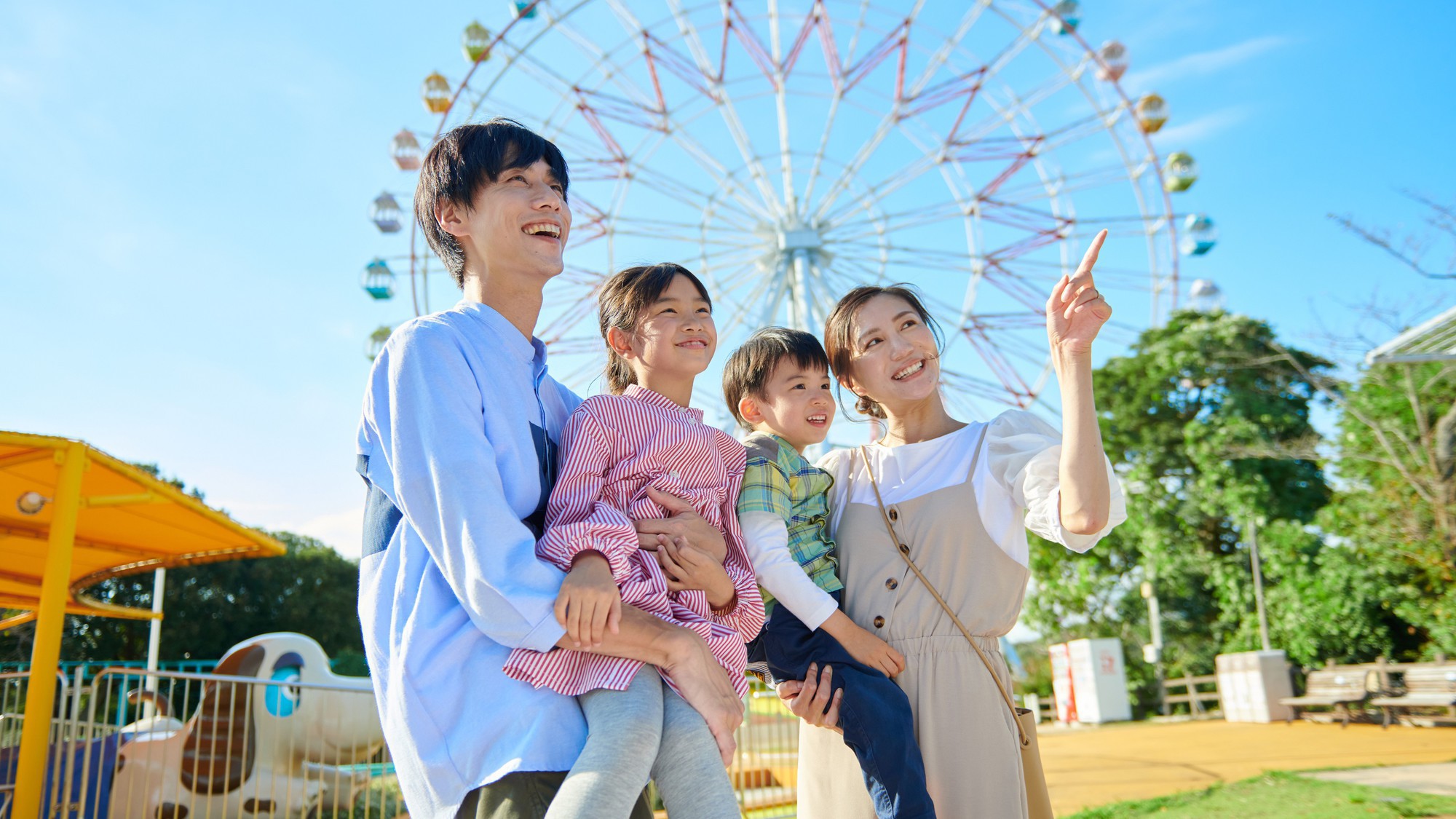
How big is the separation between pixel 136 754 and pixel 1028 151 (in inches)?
500

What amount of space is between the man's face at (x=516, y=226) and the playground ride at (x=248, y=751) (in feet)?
19.9

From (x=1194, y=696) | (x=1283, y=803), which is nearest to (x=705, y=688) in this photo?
(x=1283, y=803)

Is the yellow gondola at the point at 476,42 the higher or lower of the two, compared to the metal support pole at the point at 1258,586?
higher

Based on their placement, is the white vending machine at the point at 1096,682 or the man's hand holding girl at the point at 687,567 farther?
the white vending machine at the point at 1096,682

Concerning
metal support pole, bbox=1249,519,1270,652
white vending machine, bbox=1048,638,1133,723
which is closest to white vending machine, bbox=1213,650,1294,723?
white vending machine, bbox=1048,638,1133,723

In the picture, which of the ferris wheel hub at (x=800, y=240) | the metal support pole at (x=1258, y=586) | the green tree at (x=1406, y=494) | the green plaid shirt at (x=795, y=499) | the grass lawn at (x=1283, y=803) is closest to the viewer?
the green plaid shirt at (x=795, y=499)

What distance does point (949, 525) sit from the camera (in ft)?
7.16

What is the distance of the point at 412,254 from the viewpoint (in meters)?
13.7

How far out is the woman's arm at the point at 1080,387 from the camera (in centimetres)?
185

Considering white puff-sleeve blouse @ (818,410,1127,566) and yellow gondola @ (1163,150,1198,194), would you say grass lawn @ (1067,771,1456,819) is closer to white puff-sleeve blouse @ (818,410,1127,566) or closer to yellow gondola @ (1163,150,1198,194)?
white puff-sleeve blouse @ (818,410,1127,566)

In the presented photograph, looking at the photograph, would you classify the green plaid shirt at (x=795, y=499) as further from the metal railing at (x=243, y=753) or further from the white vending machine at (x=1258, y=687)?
the white vending machine at (x=1258, y=687)

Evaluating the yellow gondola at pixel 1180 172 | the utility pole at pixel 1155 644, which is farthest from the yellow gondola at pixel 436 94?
the utility pole at pixel 1155 644

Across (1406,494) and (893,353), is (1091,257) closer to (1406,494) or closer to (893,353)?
(893,353)

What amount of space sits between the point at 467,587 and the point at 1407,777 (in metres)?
8.19
